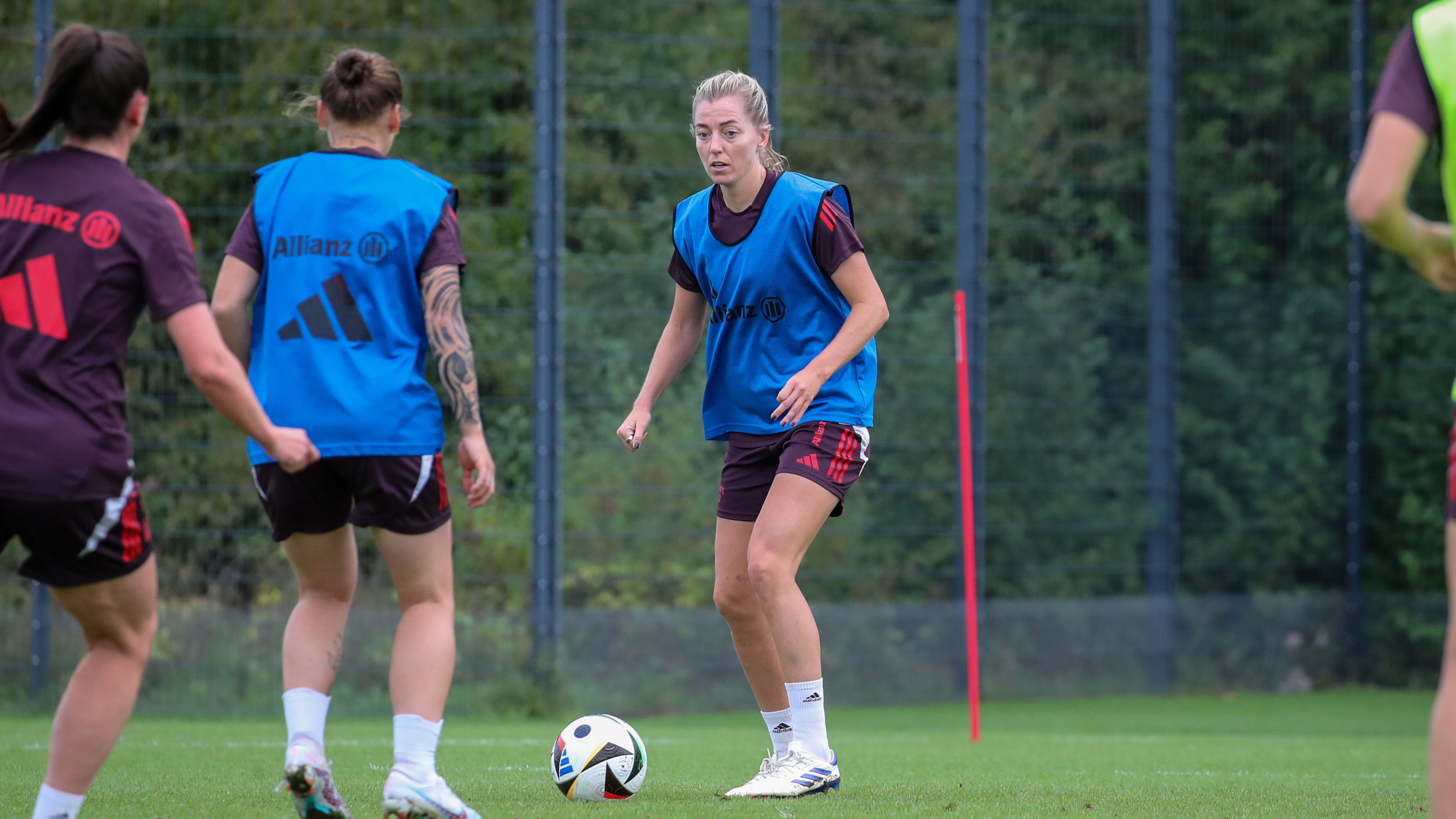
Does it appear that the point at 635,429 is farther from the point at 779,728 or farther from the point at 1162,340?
the point at 1162,340

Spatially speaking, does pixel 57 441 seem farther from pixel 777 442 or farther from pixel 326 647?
pixel 777 442

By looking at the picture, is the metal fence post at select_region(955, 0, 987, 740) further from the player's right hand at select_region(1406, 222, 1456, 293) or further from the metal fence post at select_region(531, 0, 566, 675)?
the player's right hand at select_region(1406, 222, 1456, 293)

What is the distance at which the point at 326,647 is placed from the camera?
3764 millimetres

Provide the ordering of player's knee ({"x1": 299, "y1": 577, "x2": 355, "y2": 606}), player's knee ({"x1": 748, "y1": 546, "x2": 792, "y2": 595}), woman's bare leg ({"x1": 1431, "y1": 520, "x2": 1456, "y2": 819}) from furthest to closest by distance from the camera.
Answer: player's knee ({"x1": 748, "y1": 546, "x2": 792, "y2": 595}), player's knee ({"x1": 299, "y1": 577, "x2": 355, "y2": 606}), woman's bare leg ({"x1": 1431, "y1": 520, "x2": 1456, "y2": 819})

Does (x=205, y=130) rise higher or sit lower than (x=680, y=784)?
higher

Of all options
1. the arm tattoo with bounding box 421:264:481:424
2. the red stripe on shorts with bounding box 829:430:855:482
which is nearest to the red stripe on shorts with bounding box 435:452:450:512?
the arm tattoo with bounding box 421:264:481:424

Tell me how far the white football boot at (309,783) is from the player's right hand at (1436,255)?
8.46 feet

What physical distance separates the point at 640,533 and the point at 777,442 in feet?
17.6

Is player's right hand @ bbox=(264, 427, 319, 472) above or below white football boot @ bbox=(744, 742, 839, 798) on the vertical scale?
above

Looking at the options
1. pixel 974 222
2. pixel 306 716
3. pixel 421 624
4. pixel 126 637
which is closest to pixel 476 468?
pixel 421 624

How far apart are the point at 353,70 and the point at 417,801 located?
1.73 meters

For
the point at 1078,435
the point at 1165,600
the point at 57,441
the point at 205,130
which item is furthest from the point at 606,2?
the point at 57,441

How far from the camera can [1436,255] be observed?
2.79 metres

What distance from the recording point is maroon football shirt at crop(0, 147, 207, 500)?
2.89 metres
